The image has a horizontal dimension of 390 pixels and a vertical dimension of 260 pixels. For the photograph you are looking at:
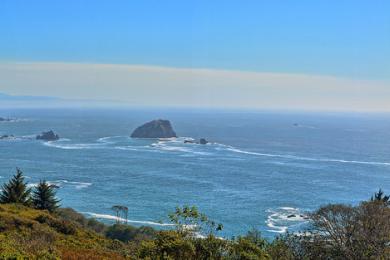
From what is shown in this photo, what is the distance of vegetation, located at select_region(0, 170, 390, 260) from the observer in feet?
41.9

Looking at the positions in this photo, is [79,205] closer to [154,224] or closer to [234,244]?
[154,224]

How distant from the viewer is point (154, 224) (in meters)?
57.2

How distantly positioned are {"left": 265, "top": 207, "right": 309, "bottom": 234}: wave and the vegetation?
3451 centimetres

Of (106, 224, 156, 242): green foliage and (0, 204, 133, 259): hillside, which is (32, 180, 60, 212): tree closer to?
(106, 224, 156, 242): green foliage

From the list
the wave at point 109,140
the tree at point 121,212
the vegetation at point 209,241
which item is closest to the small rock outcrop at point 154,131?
the wave at point 109,140

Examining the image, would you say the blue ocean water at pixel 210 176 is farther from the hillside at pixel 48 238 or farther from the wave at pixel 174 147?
the hillside at pixel 48 238

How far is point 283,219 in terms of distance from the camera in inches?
2344

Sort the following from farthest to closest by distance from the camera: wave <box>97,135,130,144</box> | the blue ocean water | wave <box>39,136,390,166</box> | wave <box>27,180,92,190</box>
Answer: wave <box>97,135,130,144</box> → wave <box>39,136,390,166</box> → wave <box>27,180,92,190</box> → the blue ocean water

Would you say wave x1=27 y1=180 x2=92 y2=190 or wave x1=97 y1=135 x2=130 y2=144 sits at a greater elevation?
wave x1=97 y1=135 x2=130 y2=144

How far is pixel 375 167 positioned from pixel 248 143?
159 feet

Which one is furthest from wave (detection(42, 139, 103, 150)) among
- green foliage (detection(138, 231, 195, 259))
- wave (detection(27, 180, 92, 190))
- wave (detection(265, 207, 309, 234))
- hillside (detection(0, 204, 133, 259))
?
green foliage (detection(138, 231, 195, 259))

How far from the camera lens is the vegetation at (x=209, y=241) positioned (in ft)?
41.9

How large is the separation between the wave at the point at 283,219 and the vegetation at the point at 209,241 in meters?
34.5

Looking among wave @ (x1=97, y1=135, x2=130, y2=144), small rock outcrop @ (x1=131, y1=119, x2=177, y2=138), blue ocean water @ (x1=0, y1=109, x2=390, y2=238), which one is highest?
small rock outcrop @ (x1=131, y1=119, x2=177, y2=138)
